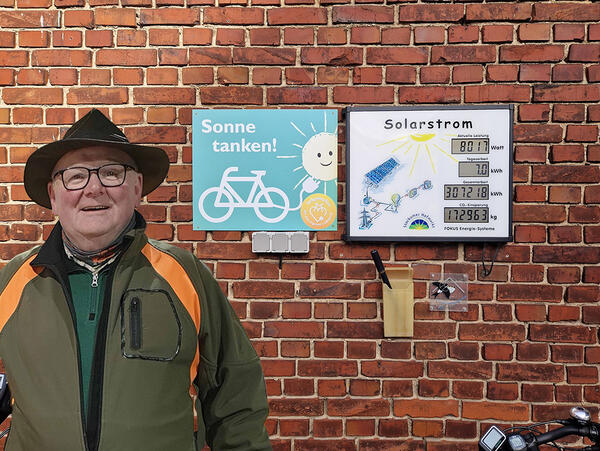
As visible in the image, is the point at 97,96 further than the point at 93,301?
Yes

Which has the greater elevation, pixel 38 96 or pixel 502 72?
pixel 502 72

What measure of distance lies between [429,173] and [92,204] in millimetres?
1639

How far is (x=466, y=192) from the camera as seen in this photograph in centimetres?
224

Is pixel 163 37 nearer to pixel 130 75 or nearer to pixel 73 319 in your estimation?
pixel 130 75

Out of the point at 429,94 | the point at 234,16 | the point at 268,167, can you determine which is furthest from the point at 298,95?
the point at 429,94

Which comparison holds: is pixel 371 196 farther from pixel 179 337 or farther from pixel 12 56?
pixel 12 56

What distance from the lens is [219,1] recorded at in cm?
225

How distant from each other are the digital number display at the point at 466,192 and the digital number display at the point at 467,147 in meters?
0.18

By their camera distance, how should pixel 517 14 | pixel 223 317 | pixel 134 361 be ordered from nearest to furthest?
pixel 134 361 < pixel 223 317 < pixel 517 14

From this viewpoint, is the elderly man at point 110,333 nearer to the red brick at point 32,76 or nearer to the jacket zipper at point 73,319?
the jacket zipper at point 73,319

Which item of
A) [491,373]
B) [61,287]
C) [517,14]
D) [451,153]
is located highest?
[517,14]

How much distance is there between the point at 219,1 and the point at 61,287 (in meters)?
1.70

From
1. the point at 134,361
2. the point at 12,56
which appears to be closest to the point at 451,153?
the point at 134,361

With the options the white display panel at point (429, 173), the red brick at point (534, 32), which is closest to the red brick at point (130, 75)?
the white display panel at point (429, 173)
